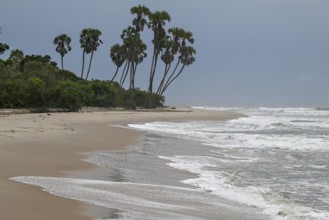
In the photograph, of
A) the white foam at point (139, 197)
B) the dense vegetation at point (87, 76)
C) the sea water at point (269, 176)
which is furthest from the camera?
the dense vegetation at point (87, 76)

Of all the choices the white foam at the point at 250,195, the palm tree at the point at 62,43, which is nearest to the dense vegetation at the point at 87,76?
the palm tree at the point at 62,43

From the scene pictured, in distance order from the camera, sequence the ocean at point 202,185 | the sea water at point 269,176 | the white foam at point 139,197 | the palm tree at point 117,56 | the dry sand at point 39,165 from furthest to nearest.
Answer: the palm tree at point 117,56 → the sea water at point 269,176 → the ocean at point 202,185 → the white foam at point 139,197 → the dry sand at point 39,165

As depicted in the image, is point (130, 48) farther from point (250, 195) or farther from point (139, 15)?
point (250, 195)

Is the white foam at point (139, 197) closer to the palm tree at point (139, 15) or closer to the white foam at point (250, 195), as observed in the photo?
the white foam at point (250, 195)

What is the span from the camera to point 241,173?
10430 mm

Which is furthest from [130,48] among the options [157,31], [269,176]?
[269,176]

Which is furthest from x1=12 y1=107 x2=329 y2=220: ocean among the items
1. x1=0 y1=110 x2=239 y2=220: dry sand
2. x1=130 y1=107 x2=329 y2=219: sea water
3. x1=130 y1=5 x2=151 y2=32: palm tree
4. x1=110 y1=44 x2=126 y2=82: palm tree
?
x1=110 y1=44 x2=126 y2=82: palm tree

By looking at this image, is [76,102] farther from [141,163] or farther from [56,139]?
[141,163]

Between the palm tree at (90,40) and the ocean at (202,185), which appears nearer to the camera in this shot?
the ocean at (202,185)

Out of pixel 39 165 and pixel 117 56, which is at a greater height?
pixel 117 56

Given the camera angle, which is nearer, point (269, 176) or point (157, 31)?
point (269, 176)

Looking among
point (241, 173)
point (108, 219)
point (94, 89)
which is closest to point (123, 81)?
point (94, 89)

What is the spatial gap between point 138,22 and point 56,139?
44677 millimetres

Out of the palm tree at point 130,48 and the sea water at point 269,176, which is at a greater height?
the palm tree at point 130,48
